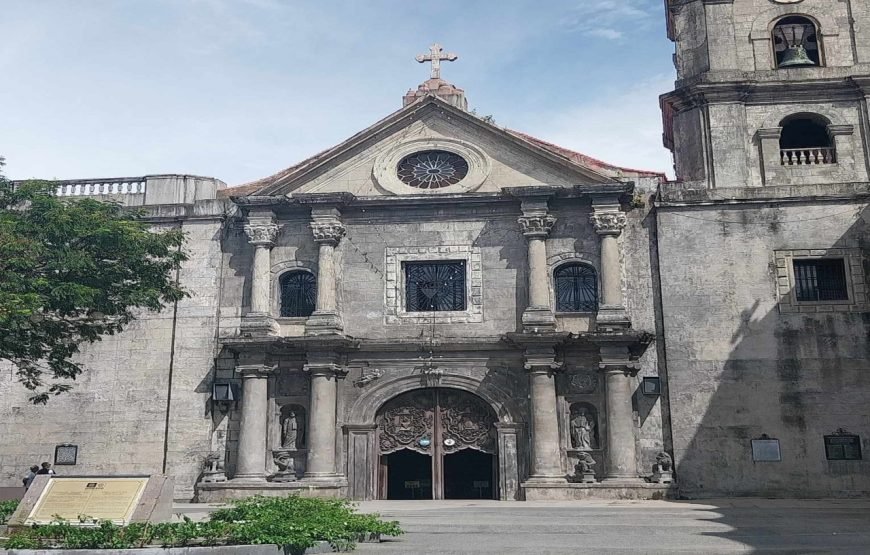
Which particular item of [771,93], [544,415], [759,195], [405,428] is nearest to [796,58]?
[771,93]

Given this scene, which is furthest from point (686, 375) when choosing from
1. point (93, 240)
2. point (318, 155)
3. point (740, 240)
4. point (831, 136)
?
point (93, 240)

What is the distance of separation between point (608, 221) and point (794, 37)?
7682 millimetres

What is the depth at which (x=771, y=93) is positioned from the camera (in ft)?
77.6

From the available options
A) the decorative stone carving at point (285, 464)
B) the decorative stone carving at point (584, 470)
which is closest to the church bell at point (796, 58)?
the decorative stone carving at point (584, 470)

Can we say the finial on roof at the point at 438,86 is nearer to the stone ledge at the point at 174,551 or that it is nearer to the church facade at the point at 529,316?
the church facade at the point at 529,316

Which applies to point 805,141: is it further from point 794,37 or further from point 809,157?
point 794,37

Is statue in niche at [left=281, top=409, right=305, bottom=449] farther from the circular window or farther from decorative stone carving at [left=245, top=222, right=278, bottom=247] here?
the circular window

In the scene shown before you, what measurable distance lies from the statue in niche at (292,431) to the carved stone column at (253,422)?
0.57 metres

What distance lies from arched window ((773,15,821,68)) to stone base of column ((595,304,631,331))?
8497 mm

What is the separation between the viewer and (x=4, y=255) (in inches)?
669

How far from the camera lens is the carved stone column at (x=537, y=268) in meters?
22.1

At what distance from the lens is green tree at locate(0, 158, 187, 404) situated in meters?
17.0

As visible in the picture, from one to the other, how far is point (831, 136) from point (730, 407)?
7.77m

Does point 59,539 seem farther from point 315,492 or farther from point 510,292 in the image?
point 510,292
